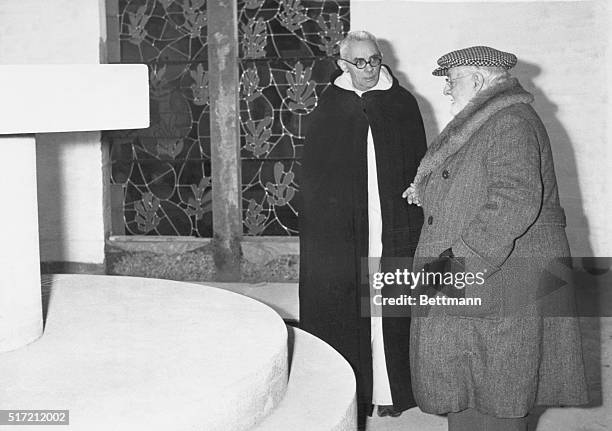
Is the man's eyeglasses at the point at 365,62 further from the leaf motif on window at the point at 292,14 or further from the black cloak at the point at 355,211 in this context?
the leaf motif on window at the point at 292,14

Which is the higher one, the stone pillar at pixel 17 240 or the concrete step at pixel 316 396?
the stone pillar at pixel 17 240

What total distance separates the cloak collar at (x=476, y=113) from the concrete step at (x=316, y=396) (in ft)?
2.80

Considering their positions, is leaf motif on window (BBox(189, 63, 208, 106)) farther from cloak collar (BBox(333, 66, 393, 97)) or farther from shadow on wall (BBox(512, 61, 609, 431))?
cloak collar (BBox(333, 66, 393, 97))

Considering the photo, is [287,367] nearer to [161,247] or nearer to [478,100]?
[478,100]

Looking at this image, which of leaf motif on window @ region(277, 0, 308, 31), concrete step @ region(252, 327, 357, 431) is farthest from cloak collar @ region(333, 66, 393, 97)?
leaf motif on window @ region(277, 0, 308, 31)

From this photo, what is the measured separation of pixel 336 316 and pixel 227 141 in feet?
9.60

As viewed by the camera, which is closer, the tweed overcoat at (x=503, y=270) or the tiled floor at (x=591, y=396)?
the tweed overcoat at (x=503, y=270)

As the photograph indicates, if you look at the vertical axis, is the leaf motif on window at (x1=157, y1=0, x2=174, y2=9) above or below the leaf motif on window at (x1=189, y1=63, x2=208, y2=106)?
above

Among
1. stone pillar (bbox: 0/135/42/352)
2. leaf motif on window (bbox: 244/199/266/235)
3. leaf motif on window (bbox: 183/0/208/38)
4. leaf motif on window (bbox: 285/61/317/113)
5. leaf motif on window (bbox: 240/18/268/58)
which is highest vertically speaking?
leaf motif on window (bbox: 183/0/208/38)

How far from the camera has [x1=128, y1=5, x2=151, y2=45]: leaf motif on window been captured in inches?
289

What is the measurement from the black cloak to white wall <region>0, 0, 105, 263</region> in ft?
10.3

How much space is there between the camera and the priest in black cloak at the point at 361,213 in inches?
178

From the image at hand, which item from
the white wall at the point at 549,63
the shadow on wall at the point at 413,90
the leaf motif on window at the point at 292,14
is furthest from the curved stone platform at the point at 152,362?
the leaf motif on window at the point at 292,14

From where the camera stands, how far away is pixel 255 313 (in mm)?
3172
